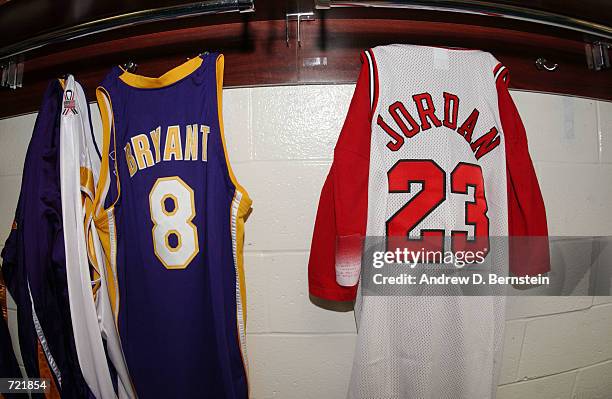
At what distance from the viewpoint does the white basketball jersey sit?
64cm

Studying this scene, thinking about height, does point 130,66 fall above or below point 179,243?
above

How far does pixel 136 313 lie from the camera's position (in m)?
0.68

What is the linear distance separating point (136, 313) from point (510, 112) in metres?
1.09

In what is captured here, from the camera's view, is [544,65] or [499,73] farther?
[544,65]

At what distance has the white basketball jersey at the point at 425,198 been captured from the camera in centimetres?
64

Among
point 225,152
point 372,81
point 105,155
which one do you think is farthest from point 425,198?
point 105,155

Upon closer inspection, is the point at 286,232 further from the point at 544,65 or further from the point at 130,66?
the point at 544,65

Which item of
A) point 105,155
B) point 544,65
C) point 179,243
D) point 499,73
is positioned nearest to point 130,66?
point 105,155

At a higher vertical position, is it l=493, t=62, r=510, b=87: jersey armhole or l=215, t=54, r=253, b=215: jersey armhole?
l=493, t=62, r=510, b=87: jersey armhole

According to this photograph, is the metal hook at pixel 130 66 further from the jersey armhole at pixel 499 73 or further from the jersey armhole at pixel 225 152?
the jersey armhole at pixel 499 73

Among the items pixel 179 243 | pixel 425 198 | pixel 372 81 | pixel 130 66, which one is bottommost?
pixel 179 243

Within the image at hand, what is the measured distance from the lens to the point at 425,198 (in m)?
0.64

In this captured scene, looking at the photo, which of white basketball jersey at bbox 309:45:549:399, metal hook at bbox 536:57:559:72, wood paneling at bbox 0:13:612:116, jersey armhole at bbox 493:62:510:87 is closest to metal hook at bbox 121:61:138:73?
wood paneling at bbox 0:13:612:116

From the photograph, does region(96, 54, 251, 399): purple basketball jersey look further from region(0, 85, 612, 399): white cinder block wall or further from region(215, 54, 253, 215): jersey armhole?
region(0, 85, 612, 399): white cinder block wall
